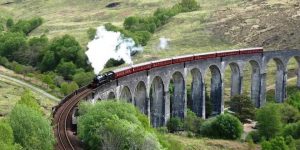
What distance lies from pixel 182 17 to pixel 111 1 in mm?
41057

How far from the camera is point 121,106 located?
3712cm

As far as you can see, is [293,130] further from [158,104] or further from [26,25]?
[26,25]

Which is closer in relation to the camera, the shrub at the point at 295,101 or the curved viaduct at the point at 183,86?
the curved viaduct at the point at 183,86

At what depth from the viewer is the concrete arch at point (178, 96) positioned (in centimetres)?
6241

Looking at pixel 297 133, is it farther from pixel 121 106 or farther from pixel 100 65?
pixel 100 65

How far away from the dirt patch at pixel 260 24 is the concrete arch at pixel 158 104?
3618 centimetres

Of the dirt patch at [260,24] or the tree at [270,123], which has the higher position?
the dirt patch at [260,24]

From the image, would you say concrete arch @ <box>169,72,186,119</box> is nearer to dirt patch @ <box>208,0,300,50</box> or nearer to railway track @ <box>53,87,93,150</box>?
railway track @ <box>53,87,93,150</box>

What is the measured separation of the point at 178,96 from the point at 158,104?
10.4 feet

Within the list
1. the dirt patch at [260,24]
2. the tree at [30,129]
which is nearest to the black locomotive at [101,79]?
the tree at [30,129]

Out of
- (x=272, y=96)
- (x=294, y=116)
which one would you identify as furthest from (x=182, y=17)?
(x=294, y=116)

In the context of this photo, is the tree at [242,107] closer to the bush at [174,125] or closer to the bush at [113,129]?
the bush at [174,125]

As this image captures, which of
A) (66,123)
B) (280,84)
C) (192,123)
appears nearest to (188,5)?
(280,84)

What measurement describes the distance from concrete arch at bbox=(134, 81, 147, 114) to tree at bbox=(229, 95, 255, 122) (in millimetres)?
12408
